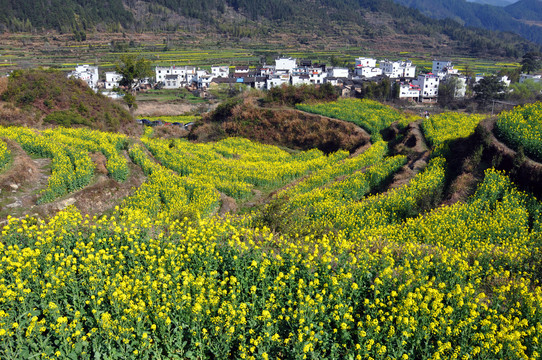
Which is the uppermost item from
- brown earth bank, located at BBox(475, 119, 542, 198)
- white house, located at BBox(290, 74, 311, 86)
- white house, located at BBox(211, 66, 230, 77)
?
white house, located at BBox(211, 66, 230, 77)

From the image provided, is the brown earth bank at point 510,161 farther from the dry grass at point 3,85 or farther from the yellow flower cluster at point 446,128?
the dry grass at point 3,85

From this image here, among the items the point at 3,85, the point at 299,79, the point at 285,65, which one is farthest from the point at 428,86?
the point at 3,85

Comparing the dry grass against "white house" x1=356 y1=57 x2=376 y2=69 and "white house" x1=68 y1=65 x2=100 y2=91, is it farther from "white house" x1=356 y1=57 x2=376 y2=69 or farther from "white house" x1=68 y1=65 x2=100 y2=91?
"white house" x1=356 y1=57 x2=376 y2=69

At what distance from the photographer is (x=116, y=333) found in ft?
19.3

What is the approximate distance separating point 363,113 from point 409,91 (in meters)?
34.9

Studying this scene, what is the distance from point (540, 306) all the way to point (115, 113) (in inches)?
1503

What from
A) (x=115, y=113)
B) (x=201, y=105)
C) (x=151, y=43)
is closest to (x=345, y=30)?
(x=151, y=43)

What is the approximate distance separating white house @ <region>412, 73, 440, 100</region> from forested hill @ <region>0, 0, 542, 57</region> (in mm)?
83473

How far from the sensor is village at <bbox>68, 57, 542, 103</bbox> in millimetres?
70250

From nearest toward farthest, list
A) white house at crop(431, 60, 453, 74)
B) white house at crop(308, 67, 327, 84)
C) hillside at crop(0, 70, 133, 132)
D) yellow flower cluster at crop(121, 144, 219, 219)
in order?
yellow flower cluster at crop(121, 144, 219, 219) → hillside at crop(0, 70, 133, 132) → white house at crop(308, 67, 327, 84) → white house at crop(431, 60, 453, 74)

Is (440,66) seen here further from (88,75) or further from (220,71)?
(88,75)

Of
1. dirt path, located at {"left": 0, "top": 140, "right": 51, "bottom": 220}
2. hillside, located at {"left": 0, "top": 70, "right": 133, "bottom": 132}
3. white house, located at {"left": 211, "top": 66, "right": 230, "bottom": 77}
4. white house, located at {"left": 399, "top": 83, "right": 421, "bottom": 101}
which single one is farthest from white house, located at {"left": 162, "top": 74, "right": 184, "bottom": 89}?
dirt path, located at {"left": 0, "top": 140, "right": 51, "bottom": 220}

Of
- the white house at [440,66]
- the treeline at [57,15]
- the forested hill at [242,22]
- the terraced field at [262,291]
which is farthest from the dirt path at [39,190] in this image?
the treeline at [57,15]

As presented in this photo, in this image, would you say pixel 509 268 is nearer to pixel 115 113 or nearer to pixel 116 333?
pixel 116 333
